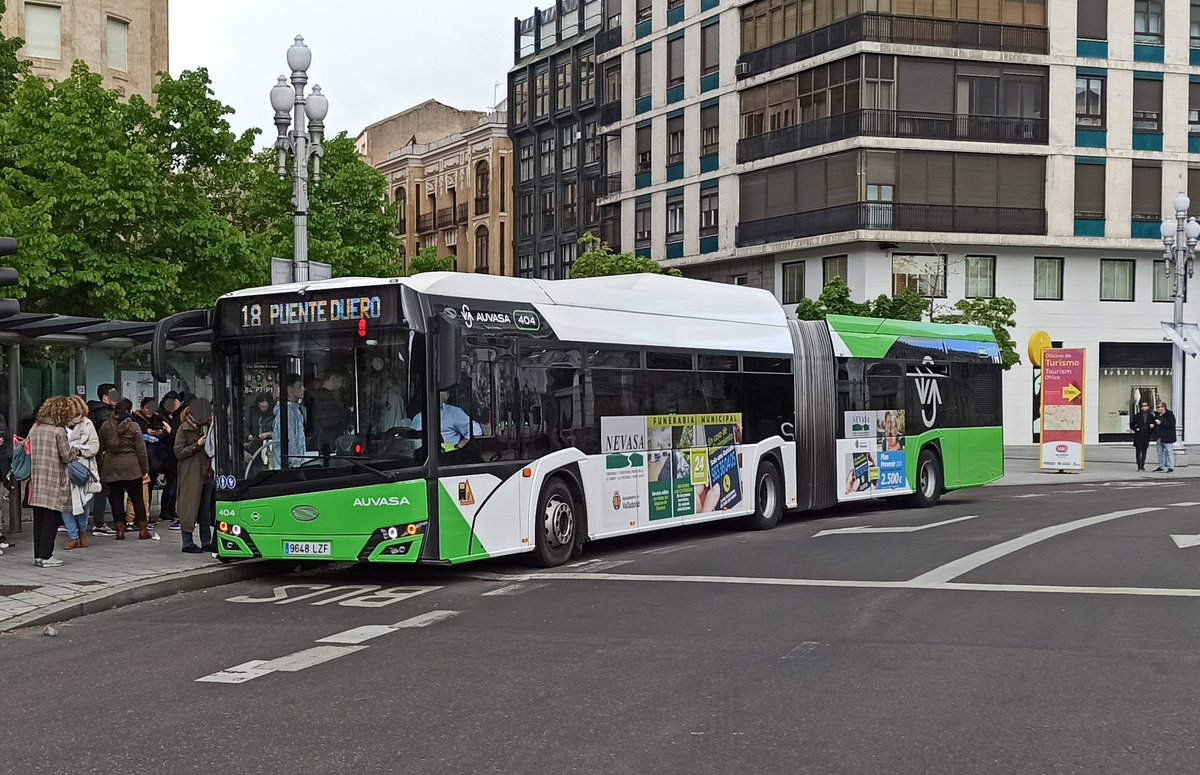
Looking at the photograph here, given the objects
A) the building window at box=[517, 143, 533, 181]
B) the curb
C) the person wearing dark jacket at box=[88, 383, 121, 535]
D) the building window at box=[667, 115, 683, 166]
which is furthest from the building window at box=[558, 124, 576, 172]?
the curb

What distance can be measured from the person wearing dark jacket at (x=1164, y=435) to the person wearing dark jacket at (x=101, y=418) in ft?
81.7

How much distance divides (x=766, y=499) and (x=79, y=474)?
27.8ft

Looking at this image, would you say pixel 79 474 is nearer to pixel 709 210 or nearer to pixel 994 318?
pixel 994 318

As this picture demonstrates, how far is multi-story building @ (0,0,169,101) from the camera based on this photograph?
48.1 m

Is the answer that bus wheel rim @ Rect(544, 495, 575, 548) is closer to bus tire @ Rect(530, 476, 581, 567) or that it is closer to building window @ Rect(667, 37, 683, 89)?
bus tire @ Rect(530, 476, 581, 567)

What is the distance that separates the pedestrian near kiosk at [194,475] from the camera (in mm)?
14359

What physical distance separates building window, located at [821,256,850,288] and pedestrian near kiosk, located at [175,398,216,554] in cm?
3213

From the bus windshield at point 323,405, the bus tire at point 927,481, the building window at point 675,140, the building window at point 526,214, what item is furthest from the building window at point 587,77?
the bus windshield at point 323,405

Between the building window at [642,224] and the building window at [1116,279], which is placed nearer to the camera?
the building window at [1116,279]

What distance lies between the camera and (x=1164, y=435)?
32.9m

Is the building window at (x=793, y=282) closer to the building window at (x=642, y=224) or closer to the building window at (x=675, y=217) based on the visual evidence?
the building window at (x=675, y=217)

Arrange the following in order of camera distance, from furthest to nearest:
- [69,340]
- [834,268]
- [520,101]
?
[520,101] → [834,268] → [69,340]

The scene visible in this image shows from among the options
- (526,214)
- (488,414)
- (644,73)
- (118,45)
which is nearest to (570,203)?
(526,214)

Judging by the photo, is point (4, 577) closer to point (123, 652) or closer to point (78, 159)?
point (123, 652)
